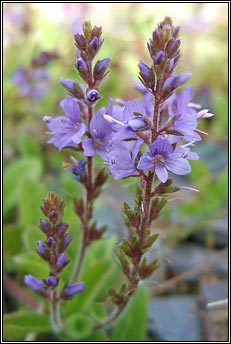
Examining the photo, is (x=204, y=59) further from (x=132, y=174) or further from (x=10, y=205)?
(x=132, y=174)

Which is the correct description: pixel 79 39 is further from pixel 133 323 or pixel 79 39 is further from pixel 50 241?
pixel 133 323

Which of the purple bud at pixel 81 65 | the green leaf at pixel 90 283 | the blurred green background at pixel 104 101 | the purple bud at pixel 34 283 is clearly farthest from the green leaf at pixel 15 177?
the purple bud at pixel 81 65

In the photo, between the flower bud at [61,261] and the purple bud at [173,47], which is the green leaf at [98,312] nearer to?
the flower bud at [61,261]

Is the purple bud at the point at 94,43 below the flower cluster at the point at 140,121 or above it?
above

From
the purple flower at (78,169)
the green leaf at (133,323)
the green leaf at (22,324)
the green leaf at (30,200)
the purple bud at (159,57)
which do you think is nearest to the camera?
the purple bud at (159,57)

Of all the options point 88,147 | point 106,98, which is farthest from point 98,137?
point 106,98

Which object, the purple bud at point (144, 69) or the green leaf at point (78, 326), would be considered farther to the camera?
the green leaf at point (78, 326)

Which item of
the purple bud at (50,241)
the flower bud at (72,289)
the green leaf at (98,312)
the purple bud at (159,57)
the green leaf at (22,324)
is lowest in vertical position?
the green leaf at (22,324)
